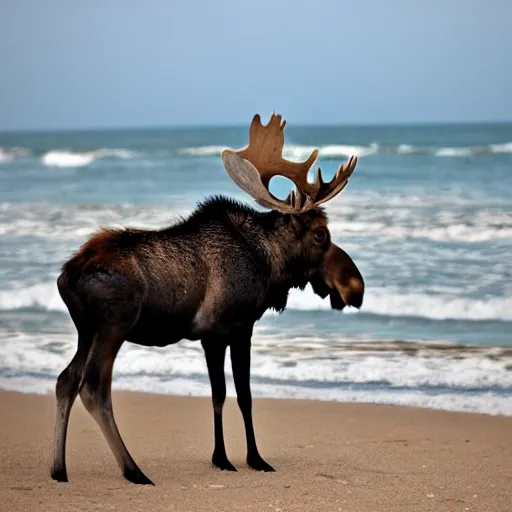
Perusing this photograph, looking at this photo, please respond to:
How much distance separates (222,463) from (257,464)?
7.7 inches

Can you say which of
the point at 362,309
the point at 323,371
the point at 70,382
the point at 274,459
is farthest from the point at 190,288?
the point at 362,309

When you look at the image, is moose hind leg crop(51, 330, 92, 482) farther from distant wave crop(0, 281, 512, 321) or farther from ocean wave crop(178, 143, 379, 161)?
ocean wave crop(178, 143, 379, 161)

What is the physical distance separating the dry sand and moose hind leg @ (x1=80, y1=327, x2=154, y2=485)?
93 mm

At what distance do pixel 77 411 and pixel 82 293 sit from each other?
2592 millimetres

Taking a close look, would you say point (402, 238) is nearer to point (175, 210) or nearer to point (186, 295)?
point (175, 210)

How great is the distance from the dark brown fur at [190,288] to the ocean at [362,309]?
17.0 inches

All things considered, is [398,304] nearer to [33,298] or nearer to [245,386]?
[33,298]

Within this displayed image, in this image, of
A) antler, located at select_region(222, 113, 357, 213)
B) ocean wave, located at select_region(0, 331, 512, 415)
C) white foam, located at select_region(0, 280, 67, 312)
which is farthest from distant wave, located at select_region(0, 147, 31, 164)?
antler, located at select_region(222, 113, 357, 213)

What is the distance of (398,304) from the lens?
40.3ft

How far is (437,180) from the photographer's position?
3103cm

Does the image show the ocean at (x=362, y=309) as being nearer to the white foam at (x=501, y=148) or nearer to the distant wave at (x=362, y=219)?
the distant wave at (x=362, y=219)

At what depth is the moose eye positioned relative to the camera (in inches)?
→ 261

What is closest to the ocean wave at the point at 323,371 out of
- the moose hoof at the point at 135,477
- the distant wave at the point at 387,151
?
the moose hoof at the point at 135,477

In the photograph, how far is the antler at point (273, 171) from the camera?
21.2 feet
